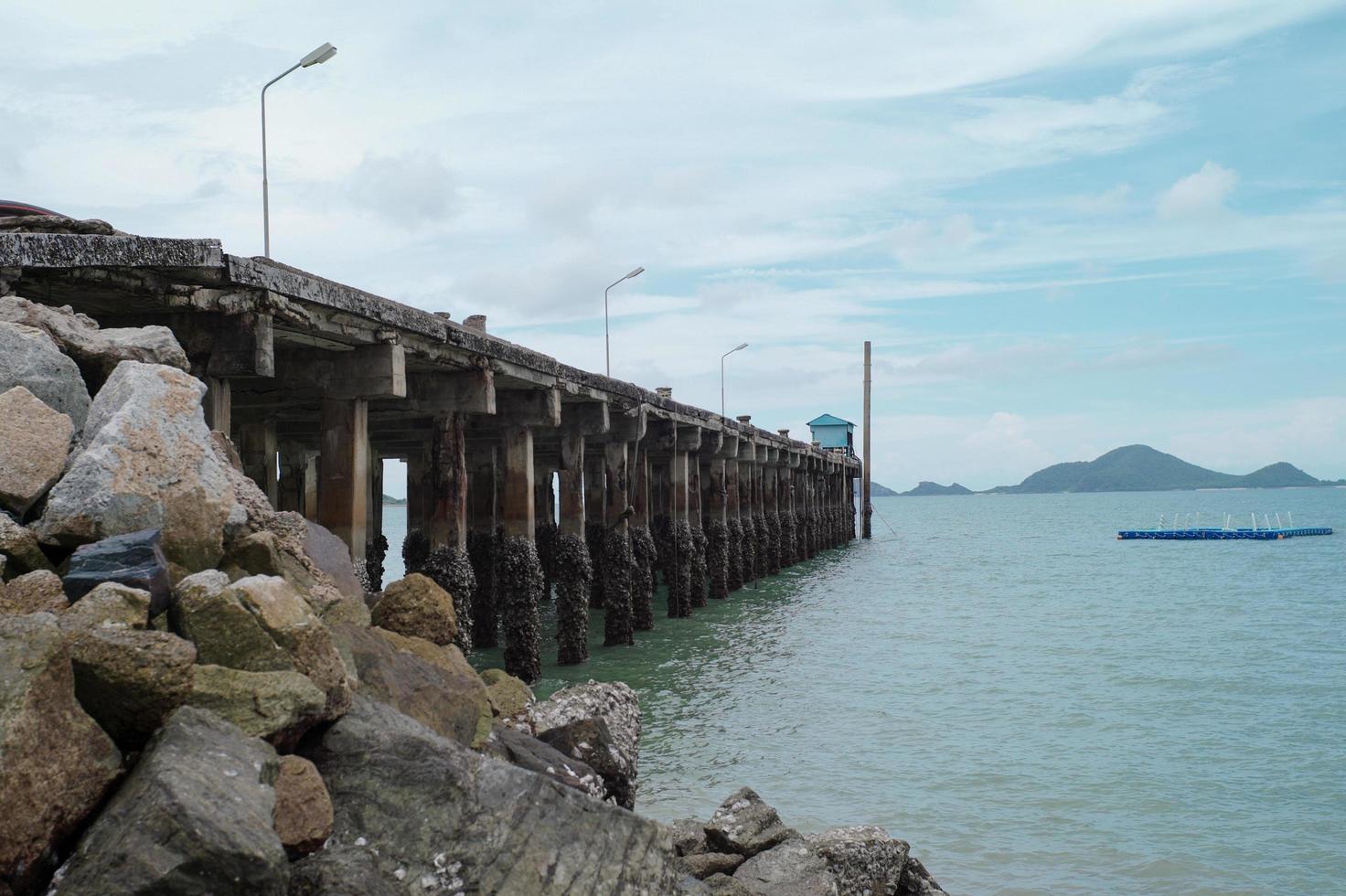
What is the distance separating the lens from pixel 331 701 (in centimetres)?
544

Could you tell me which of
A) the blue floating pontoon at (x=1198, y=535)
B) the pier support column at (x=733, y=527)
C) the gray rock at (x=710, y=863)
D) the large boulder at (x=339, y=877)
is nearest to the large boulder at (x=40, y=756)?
the large boulder at (x=339, y=877)

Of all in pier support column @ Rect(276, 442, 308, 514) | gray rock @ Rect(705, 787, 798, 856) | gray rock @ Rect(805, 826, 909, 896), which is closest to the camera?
gray rock @ Rect(805, 826, 909, 896)

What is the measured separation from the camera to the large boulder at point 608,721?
762 cm

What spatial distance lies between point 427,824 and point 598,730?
260 cm

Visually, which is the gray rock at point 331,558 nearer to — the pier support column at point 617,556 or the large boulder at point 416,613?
the large boulder at point 416,613

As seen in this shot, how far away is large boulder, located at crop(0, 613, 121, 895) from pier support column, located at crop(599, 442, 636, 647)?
16.7 meters

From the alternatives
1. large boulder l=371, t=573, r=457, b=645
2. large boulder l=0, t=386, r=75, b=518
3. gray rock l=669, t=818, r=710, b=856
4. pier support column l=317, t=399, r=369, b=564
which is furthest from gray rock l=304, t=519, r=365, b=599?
pier support column l=317, t=399, r=369, b=564

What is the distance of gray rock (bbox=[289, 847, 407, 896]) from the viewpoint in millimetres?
4676

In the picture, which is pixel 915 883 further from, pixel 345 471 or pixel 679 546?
pixel 679 546

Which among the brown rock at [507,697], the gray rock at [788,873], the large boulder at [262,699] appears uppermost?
the large boulder at [262,699]

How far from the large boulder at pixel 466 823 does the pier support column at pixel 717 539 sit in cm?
2475

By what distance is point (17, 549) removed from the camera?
5.51 meters

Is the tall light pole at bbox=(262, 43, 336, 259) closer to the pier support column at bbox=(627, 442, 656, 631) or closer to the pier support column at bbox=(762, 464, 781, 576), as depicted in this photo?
the pier support column at bbox=(627, 442, 656, 631)

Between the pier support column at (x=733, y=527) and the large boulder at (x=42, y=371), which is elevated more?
the large boulder at (x=42, y=371)
